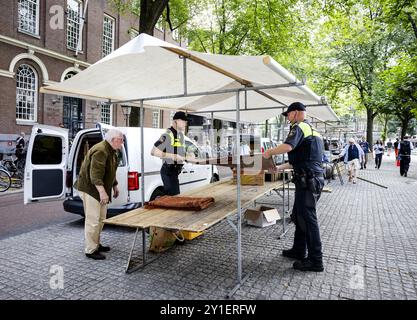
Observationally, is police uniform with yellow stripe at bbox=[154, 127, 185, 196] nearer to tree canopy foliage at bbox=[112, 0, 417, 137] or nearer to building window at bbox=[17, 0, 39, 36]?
tree canopy foliage at bbox=[112, 0, 417, 137]

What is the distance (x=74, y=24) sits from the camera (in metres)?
20.4

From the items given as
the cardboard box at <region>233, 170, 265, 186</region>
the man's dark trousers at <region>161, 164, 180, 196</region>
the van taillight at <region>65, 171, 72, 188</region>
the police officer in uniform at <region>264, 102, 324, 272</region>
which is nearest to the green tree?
the cardboard box at <region>233, 170, 265, 186</region>

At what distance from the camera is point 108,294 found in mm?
3531

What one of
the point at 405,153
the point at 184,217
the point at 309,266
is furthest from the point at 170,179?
the point at 405,153

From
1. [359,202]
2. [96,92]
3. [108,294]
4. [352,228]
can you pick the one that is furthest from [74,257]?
[359,202]

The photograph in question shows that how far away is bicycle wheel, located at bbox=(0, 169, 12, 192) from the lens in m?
10.6

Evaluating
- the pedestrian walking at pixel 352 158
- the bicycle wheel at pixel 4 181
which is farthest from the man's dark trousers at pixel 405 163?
the bicycle wheel at pixel 4 181

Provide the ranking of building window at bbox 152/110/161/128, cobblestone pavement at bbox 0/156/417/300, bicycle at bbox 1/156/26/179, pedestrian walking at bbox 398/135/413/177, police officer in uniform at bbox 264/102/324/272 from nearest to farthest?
cobblestone pavement at bbox 0/156/417/300 < police officer in uniform at bbox 264/102/324/272 < bicycle at bbox 1/156/26/179 < pedestrian walking at bbox 398/135/413/177 < building window at bbox 152/110/161/128

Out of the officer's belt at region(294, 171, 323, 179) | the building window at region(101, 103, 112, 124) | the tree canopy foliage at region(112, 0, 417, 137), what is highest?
the tree canopy foliage at region(112, 0, 417, 137)

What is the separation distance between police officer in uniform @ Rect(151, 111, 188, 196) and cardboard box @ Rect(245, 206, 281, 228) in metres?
1.99

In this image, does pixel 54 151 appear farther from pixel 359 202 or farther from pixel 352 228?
pixel 359 202

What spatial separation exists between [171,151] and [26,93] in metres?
16.3

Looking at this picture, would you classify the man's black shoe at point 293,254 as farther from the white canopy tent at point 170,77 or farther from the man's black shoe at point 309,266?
the white canopy tent at point 170,77
